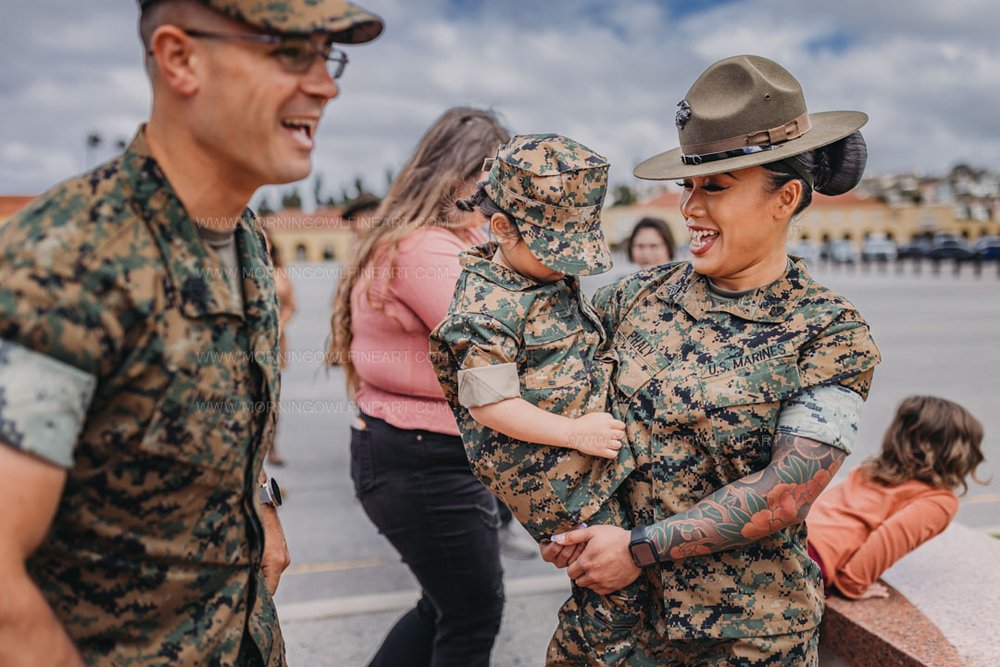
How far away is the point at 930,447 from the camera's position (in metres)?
3.10

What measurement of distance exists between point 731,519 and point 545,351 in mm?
588

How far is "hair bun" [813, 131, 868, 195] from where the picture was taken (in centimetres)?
202

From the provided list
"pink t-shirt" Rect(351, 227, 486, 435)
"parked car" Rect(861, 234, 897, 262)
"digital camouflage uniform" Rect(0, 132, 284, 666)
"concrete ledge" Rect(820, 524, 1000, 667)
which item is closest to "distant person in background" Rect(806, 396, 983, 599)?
"concrete ledge" Rect(820, 524, 1000, 667)

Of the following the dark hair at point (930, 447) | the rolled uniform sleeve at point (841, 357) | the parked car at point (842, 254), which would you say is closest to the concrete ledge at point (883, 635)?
the dark hair at point (930, 447)

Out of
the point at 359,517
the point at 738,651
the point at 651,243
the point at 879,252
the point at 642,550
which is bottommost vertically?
the point at 879,252

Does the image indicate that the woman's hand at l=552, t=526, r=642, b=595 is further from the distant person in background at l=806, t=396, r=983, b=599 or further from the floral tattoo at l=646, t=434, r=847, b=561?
the distant person in background at l=806, t=396, r=983, b=599

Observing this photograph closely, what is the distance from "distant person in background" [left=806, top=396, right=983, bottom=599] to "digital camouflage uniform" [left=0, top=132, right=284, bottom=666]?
2285 millimetres

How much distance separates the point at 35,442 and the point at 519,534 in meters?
4.36

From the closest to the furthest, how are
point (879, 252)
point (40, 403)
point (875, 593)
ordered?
1. point (40, 403)
2. point (875, 593)
3. point (879, 252)

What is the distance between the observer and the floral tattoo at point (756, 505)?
180cm

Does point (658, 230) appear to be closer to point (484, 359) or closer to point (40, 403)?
point (484, 359)

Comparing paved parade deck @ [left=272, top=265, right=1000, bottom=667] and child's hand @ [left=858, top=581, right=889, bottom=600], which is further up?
child's hand @ [left=858, top=581, right=889, bottom=600]

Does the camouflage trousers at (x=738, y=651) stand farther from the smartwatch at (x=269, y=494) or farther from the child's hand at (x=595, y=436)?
the smartwatch at (x=269, y=494)

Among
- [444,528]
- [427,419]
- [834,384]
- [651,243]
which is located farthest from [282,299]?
[834,384]
